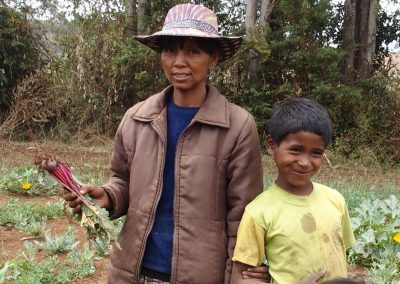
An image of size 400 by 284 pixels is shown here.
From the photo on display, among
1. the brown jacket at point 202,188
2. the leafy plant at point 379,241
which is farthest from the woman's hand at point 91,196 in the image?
the leafy plant at point 379,241

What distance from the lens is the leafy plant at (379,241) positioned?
4.05 m

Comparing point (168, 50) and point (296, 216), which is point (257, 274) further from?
point (168, 50)

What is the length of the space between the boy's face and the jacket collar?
0.26 m

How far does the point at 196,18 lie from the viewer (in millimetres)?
2139

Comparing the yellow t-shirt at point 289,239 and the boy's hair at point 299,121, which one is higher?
the boy's hair at point 299,121

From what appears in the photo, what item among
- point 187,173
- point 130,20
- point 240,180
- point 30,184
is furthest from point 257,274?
point 130,20

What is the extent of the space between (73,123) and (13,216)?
766 centimetres

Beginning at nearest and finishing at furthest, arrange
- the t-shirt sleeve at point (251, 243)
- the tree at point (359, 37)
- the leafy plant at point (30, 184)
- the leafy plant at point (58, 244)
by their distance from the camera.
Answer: the t-shirt sleeve at point (251, 243)
the leafy plant at point (58, 244)
the leafy plant at point (30, 184)
the tree at point (359, 37)

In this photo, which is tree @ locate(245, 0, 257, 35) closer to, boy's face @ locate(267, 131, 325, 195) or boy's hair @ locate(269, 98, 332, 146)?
boy's hair @ locate(269, 98, 332, 146)

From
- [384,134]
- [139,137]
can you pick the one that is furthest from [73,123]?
[139,137]

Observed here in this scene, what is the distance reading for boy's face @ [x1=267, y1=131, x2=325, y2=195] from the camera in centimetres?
197

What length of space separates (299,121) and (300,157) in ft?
0.45

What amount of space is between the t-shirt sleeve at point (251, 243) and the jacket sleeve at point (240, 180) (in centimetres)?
13

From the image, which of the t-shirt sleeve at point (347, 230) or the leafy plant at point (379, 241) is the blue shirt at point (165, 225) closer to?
the t-shirt sleeve at point (347, 230)
